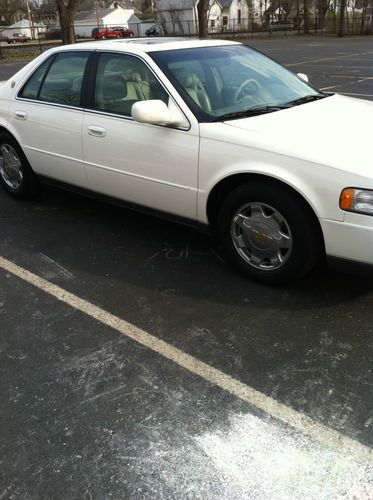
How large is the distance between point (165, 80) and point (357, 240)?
1.83 meters

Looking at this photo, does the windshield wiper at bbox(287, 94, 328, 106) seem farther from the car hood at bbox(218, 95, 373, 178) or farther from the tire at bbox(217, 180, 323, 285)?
the tire at bbox(217, 180, 323, 285)

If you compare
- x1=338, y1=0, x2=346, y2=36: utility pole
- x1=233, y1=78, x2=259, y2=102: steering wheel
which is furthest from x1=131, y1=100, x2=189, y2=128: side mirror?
x1=338, y1=0, x2=346, y2=36: utility pole

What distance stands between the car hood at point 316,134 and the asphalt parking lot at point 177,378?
71 centimetres

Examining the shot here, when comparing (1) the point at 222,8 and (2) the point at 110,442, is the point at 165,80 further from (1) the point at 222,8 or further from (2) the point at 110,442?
(1) the point at 222,8

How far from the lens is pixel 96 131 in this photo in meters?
4.20

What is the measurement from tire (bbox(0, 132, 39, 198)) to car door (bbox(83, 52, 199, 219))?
111 cm

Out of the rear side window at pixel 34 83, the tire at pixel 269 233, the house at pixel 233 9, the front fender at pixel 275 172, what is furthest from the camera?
the house at pixel 233 9

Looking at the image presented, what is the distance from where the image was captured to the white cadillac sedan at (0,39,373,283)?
10.3ft

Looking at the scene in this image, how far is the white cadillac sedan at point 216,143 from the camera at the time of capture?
3.14m

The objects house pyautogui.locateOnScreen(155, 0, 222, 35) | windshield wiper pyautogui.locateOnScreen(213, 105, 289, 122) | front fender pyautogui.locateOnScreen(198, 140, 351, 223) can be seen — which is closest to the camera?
front fender pyautogui.locateOnScreen(198, 140, 351, 223)

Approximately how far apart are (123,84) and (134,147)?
58 centimetres

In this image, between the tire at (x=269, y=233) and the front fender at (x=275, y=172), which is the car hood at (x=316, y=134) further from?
the tire at (x=269, y=233)

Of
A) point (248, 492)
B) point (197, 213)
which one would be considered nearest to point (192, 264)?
point (197, 213)

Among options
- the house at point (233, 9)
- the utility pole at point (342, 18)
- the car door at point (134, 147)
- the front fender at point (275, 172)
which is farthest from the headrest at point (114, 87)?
the house at point (233, 9)
